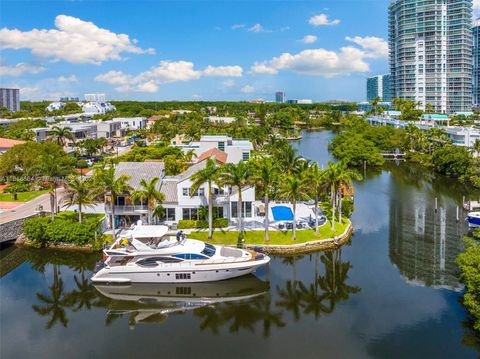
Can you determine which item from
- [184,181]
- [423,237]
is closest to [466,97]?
[423,237]

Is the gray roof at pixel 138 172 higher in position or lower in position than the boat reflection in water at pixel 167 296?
higher

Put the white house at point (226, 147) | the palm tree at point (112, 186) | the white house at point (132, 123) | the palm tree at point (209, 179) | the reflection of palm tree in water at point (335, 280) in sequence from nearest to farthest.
A: the reflection of palm tree in water at point (335, 280)
the palm tree at point (209, 179)
the palm tree at point (112, 186)
the white house at point (226, 147)
the white house at point (132, 123)

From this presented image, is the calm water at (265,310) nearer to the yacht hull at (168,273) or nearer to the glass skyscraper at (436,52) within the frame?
the yacht hull at (168,273)

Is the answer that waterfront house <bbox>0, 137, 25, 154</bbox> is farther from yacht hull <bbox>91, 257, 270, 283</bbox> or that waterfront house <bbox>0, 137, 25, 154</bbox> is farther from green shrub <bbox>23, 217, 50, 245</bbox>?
yacht hull <bbox>91, 257, 270, 283</bbox>

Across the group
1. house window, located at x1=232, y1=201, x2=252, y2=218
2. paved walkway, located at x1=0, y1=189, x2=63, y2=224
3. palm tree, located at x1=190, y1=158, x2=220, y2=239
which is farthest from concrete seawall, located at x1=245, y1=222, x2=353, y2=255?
paved walkway, located at x1=0, y1=189, x2=63, y2=224

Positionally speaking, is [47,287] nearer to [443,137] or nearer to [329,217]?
[329,217]

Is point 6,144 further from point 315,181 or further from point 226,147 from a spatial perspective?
point 315,181

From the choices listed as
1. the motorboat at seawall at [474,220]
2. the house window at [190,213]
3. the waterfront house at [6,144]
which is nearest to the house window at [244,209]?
the house window at [190,213]
